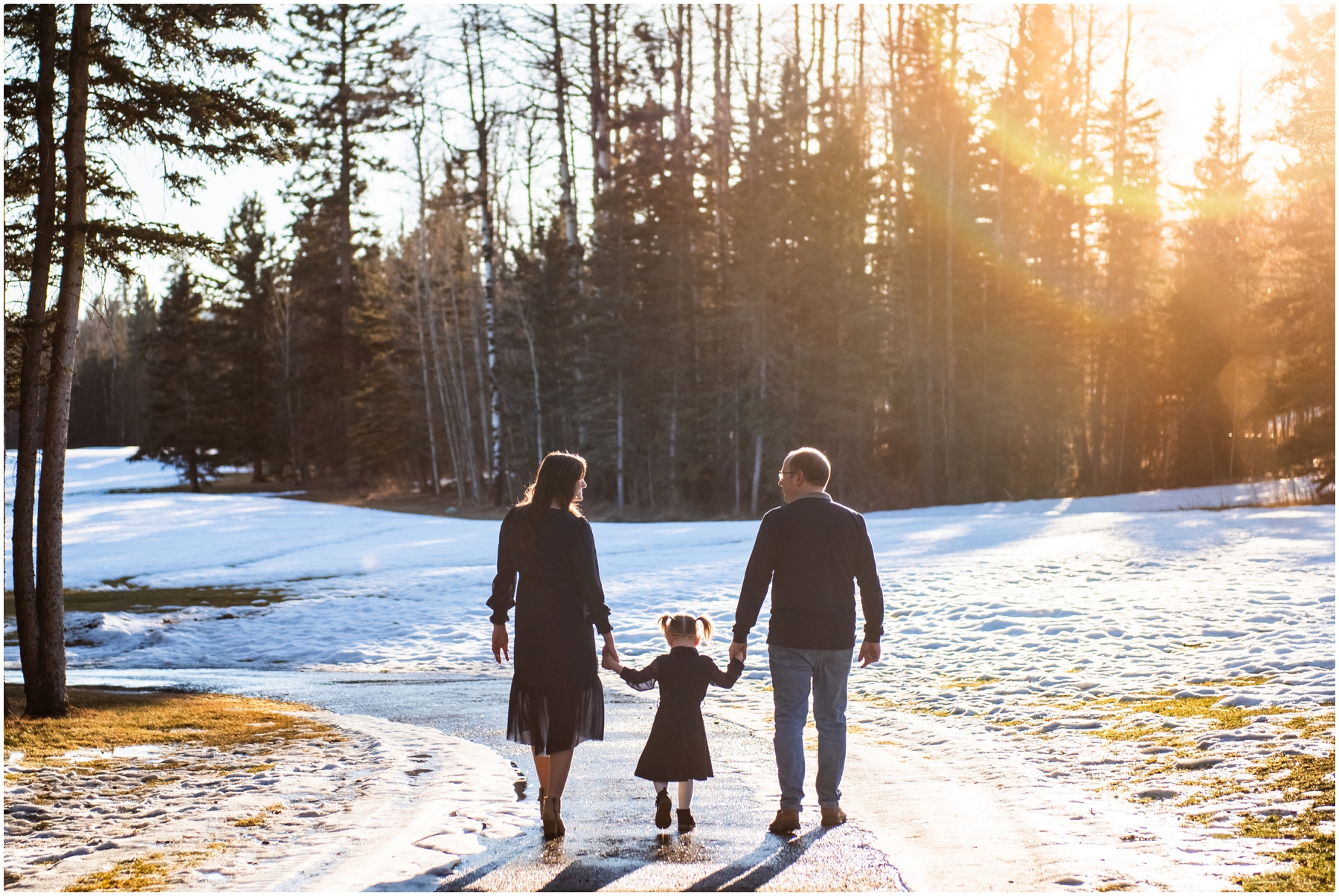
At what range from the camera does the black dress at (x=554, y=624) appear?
609 cm

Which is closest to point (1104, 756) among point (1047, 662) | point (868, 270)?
point (1047, 662)

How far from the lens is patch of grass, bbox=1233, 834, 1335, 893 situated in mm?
4805

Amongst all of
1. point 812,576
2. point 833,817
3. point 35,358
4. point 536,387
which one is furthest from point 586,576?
point 536,387

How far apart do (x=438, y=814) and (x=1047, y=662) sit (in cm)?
783

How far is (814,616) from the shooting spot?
20.1 ft

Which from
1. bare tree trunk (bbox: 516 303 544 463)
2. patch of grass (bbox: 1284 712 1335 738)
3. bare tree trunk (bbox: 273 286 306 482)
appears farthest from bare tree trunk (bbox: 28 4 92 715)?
bare tree trunk (bbox: 273 286 306 482)

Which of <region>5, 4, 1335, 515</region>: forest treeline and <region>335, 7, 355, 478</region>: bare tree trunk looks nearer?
<region>5, 4, 1335, 515</region>: forest treeline

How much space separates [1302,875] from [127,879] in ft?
17.5

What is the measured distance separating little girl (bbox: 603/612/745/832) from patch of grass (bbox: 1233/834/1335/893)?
2.54m

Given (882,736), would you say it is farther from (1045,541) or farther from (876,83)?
(876,83)

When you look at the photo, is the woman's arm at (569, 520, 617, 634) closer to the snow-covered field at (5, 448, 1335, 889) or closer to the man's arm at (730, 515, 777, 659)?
the man's arm at (730, 515, 777, 659)

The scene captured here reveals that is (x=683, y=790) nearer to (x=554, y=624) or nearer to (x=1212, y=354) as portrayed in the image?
(x=554, y=624)

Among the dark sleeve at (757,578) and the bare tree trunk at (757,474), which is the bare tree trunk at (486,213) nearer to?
the bare tree trunk at (757,474)

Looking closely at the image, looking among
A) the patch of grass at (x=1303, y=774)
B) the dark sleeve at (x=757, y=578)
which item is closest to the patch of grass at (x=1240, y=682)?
the patch of grass at (x=1303, y=774)
